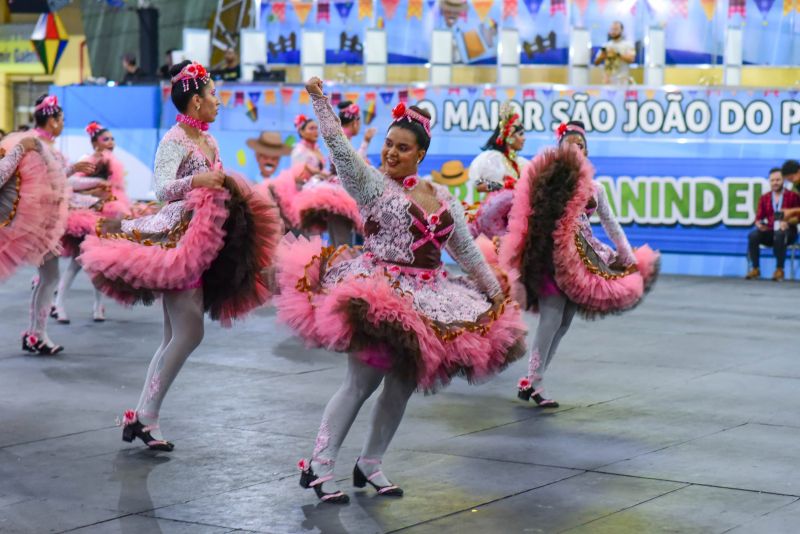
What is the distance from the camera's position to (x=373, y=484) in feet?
18.6

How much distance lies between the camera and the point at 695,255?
1698cm

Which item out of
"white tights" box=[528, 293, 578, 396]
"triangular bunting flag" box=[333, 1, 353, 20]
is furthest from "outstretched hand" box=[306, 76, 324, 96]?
"triangular bunting flag" box=[333, 1, 353, 20]

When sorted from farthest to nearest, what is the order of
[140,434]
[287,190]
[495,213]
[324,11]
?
[324,11] < [287,190] < [495,213] < [140,434]

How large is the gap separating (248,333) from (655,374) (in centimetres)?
384

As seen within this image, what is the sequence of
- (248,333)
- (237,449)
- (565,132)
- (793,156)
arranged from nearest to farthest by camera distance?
1. (237,449)
2. (565,132)
3. (248,333)
4. (793,156)

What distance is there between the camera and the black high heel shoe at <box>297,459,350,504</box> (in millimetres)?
5480

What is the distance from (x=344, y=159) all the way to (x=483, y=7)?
15.0 meters

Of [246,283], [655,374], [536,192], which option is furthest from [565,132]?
[246,283]

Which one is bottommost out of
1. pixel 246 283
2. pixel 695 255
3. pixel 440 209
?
pixel 695 255

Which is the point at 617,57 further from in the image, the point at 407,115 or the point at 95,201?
the point at 407,115

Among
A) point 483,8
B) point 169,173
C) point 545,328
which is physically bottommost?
point 545,328

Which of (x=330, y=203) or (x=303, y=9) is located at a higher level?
(x=303, y=9)

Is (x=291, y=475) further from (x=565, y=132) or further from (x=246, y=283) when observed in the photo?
(x=565, y=132)

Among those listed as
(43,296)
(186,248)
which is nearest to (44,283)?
(43,296)
